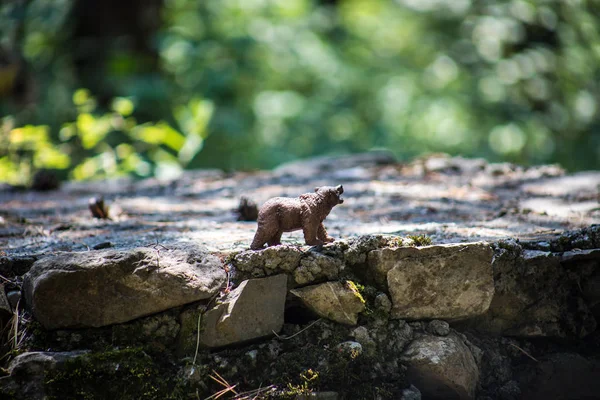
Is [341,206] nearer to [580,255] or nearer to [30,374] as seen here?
[580,255]

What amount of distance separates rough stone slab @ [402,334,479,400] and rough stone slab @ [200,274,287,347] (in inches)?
20.8

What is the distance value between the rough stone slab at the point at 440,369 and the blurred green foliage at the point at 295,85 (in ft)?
17.9

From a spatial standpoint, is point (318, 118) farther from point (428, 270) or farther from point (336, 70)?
point (428, 270)

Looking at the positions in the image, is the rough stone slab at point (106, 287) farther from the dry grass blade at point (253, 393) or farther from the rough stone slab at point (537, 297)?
the rough stone slab at point (537, 297)

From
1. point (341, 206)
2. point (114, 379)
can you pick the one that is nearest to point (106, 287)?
point (114, 379)

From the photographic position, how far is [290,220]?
245cm

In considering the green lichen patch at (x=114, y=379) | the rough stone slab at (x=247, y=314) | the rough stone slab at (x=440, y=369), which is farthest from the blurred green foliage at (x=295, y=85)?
the rough stone slab at (x=440, y=369)

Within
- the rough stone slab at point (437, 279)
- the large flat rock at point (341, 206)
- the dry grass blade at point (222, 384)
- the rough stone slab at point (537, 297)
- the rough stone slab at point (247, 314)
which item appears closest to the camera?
the dry grass blade at point (222, 384)

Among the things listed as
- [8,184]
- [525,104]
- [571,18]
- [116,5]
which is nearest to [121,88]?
[116,5]

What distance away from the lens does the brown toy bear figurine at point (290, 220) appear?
242 centimetres

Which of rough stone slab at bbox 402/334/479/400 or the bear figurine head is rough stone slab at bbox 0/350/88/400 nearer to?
the bear figurine head

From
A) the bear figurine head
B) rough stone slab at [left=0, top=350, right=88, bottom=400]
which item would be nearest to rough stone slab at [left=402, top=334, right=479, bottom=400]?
the bear figurine head

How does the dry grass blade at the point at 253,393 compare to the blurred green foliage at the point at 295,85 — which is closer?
the dry grass blade at the point at 253,393

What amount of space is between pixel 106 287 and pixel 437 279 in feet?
4.11
